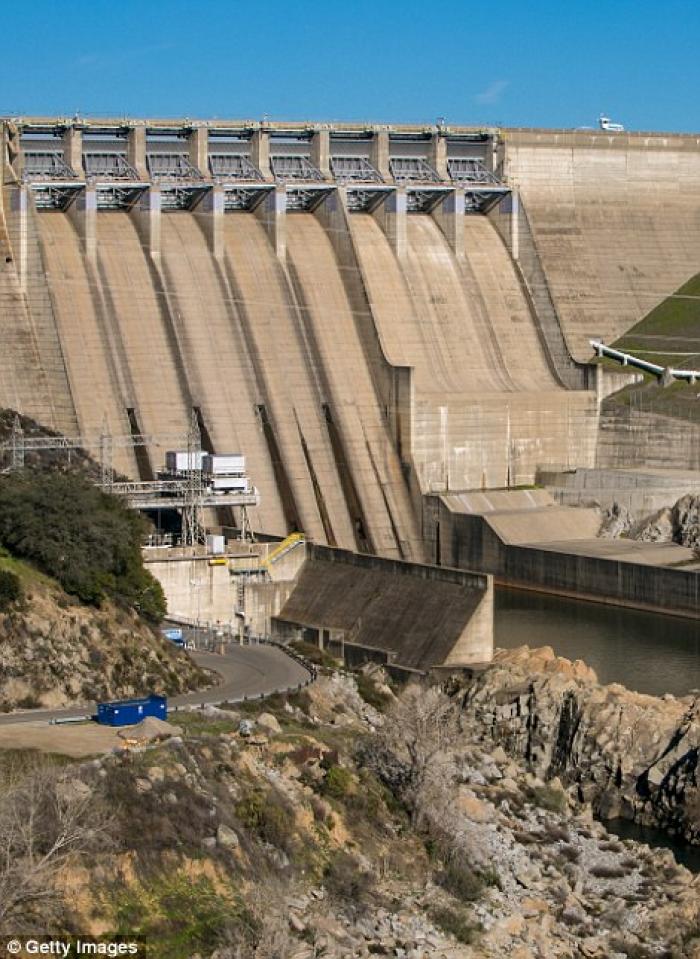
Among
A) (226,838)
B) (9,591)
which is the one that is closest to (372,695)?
(9,591)

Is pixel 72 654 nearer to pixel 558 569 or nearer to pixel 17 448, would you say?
pixel 17 448

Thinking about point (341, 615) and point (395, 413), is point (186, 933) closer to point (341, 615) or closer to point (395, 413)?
point (341, 615)

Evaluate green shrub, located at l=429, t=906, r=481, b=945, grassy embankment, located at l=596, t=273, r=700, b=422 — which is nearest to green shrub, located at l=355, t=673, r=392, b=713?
green shrub, located at l=429, t=906, r=481, b=945

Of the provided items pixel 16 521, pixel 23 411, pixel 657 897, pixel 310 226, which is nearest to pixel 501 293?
pixel 310 226

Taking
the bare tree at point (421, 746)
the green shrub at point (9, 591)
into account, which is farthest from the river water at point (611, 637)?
the green shrub at point (9, 591)

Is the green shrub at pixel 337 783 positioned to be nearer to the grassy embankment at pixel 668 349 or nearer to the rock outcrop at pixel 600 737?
the rock outcrop at pixel 600 737

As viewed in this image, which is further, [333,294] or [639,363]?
[639,363]
